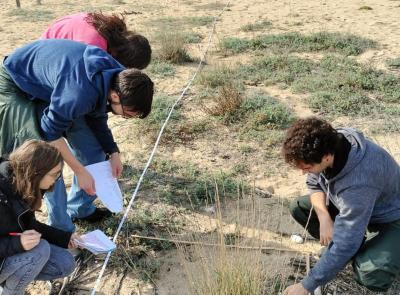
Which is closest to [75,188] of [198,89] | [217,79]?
[198,89]

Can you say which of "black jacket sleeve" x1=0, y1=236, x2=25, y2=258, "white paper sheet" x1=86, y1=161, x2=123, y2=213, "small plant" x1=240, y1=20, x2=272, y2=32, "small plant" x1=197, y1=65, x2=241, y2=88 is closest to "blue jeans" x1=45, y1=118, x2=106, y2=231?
"white paper sheet" x1=86, y1=161, x2=123, y2=213

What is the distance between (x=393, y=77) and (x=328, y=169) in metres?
3.66

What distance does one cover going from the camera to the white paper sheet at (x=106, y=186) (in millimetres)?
2807

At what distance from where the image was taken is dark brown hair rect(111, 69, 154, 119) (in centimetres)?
220

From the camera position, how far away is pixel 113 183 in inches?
114

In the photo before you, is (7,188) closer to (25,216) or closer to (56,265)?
(25,216)

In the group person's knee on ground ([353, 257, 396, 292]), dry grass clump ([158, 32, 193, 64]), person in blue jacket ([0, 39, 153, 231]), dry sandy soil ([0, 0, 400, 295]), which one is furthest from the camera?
dry grass clump ([158, 32, 193, 64])

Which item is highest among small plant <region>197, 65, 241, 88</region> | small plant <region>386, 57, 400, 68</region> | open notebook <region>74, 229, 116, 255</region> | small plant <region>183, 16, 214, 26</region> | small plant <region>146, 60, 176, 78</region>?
open notebook <region>74, 229, 116, 255</region>

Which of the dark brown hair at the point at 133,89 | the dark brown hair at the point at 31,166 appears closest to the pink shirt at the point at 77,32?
the dark brown hair at the point at 133,89

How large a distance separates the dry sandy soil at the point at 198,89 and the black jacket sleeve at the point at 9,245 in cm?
58

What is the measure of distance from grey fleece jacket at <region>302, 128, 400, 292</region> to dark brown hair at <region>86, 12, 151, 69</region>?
124 centimetres

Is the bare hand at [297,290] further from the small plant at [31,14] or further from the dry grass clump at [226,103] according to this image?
the small plant at [31,14]

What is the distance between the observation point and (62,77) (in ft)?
7.44

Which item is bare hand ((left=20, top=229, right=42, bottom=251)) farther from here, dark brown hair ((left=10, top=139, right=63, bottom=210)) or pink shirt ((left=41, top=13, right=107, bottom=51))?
pink shirt ((left=41, top=13, right=107, bottom=51))
